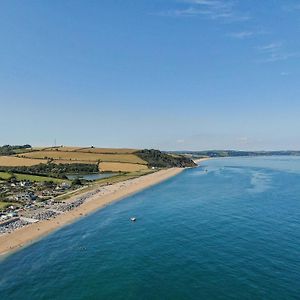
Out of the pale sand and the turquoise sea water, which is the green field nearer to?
the pale sand

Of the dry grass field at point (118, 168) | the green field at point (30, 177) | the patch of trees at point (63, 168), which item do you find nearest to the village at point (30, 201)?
the green field at point (30, 177)

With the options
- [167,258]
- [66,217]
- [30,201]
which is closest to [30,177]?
[30,201]

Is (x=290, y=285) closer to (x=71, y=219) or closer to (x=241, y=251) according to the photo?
(x=241, y=251)

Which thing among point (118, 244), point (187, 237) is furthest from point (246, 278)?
point (118, 244)

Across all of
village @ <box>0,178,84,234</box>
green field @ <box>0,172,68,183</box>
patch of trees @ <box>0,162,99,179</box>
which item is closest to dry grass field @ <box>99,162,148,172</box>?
patch of trees @ <box>0,162,99,179</box>

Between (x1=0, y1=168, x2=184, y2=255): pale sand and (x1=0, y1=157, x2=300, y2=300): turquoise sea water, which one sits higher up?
(x1=0, y1=168, x2=184, y2=255): pale sand
